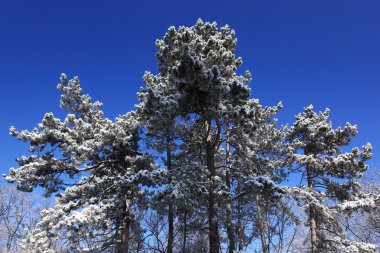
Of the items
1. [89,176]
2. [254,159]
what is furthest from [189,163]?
[89,176]

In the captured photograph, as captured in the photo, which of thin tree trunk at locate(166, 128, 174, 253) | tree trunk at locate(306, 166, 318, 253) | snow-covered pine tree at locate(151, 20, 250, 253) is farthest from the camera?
tree trunk at locate(306, 166, 318, 253)

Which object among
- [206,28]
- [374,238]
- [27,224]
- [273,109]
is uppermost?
[206,28]

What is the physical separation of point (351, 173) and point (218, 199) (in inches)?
322

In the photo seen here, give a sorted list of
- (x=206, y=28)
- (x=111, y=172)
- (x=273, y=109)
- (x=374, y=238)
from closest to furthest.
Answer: (x=206, y=28), (x=111, y=172), (x=273, y=109), (x=374, y=238)

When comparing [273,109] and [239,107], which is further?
[273,109]

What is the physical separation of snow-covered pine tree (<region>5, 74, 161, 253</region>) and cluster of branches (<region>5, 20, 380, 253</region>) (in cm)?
5

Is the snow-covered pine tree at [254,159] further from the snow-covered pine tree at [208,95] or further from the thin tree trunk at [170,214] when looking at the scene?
the thin tree trunk at [170,214]

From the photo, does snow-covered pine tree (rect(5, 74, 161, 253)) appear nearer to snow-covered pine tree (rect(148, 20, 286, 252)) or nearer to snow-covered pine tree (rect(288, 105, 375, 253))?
snow-covered pine tree (rect(148, 20, 286, 252))

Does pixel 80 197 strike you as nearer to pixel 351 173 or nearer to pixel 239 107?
pixel 239 107

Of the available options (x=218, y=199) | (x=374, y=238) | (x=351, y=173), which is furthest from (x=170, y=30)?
(x=374, y=238)

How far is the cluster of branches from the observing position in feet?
32.5

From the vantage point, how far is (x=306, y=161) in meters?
14.3

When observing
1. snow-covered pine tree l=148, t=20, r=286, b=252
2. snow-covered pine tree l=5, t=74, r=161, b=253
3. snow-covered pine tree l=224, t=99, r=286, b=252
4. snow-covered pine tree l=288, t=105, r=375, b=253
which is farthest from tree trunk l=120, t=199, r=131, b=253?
snow-covered pine tree l=288, t=105, r=375, b=253

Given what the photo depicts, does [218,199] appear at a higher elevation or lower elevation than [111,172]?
lower
